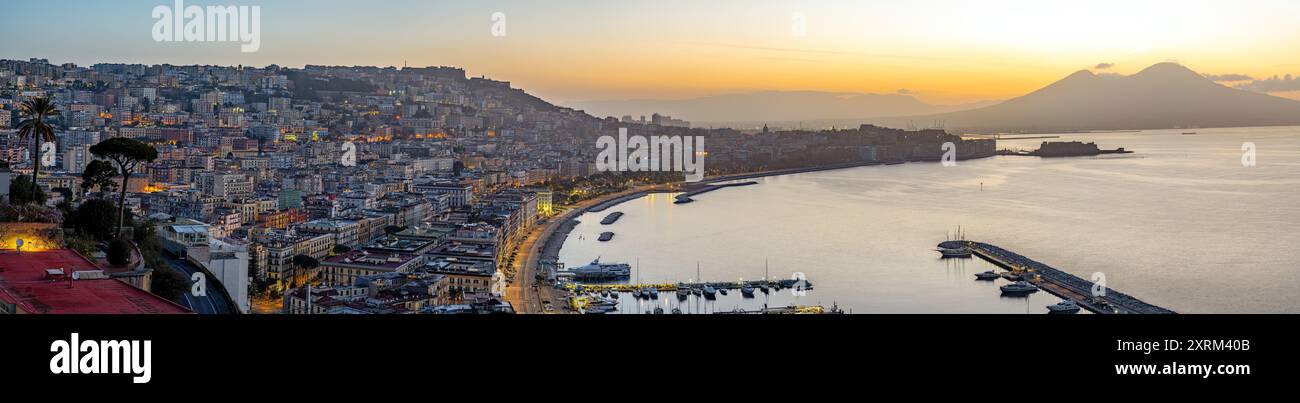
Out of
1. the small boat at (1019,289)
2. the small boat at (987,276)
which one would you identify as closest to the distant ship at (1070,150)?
the small boat at (987,276)

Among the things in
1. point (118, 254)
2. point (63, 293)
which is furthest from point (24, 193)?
point (63, 293)

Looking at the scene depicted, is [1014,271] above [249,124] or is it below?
below

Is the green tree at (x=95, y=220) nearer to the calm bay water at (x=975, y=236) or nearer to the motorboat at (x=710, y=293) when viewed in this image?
the calm bay water at (x=975, y=236)

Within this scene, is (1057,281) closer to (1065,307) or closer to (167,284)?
(1065,307)
